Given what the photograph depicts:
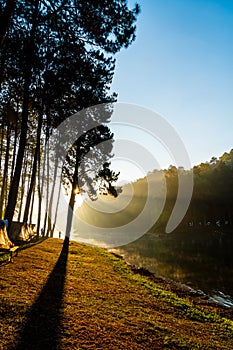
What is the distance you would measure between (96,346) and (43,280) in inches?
175

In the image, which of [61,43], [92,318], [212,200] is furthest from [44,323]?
[212,200]

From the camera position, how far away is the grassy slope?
470 cm

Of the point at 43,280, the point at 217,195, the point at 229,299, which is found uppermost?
the point at 217,195

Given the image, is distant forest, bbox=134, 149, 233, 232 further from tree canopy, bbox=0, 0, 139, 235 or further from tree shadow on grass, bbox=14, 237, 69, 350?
tree shadow on grass, bbox=14, 237, 69, 350

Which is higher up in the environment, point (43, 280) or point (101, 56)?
point (101, 56)

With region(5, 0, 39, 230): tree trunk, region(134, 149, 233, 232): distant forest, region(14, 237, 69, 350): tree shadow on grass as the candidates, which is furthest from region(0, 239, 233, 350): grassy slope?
region(134, 149, 233, 232): distant forest

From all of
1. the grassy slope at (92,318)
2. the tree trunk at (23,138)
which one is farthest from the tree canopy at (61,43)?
the grassy slope at (92,318)

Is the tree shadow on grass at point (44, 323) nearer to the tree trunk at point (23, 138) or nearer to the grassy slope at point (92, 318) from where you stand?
the grassy slope at point (92, 318)

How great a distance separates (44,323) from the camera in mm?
5109

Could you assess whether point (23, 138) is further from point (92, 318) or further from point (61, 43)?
point (92, 318)

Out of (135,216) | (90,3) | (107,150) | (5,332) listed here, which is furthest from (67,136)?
(135,216)

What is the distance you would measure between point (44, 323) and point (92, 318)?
Result: 1152 mm

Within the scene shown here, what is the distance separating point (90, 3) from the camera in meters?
9.38

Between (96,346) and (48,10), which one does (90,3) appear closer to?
(48,10)
